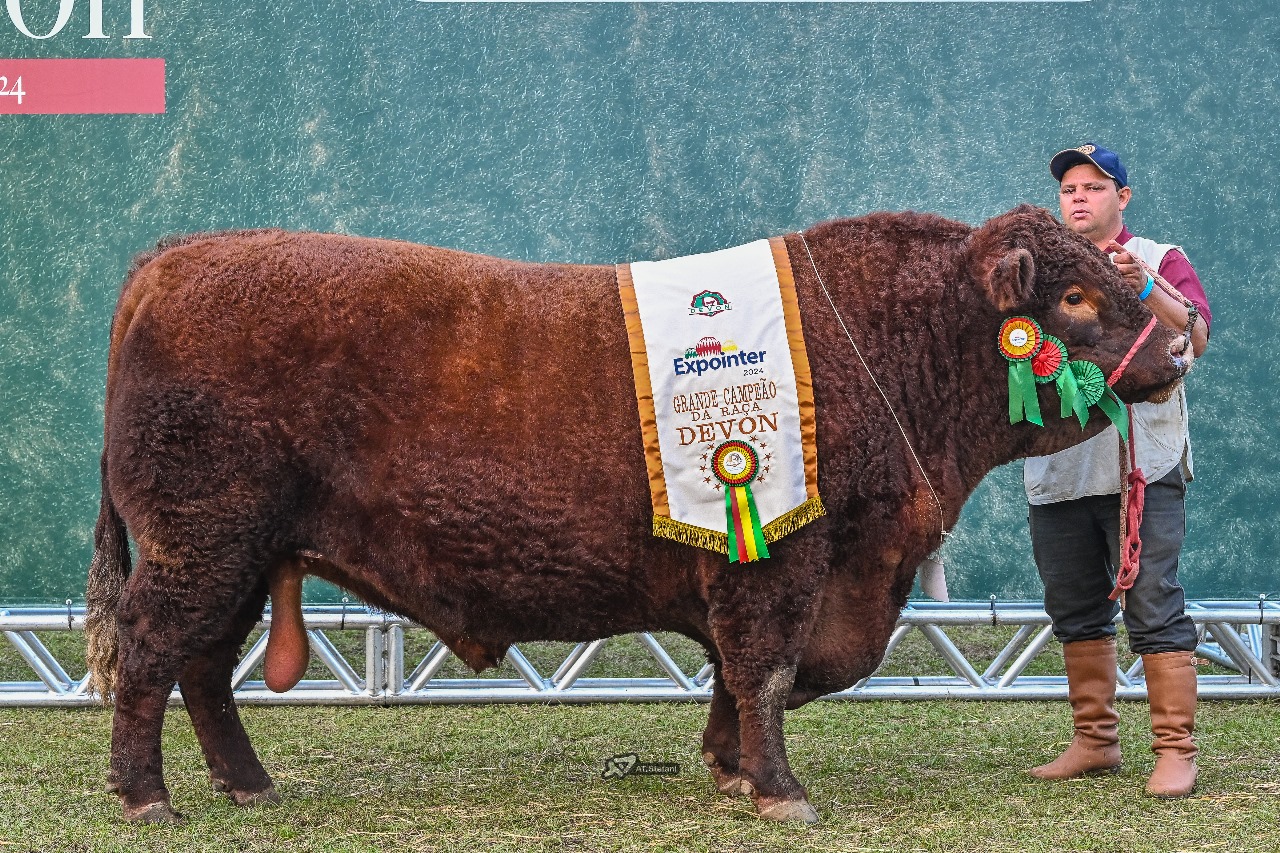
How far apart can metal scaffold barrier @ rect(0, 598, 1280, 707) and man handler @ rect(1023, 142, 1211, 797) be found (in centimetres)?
111

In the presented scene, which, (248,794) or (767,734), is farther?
(248,794)

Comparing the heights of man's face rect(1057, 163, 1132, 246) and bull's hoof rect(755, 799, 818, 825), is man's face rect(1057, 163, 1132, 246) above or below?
above

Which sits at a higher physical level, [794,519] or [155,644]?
[794,519]

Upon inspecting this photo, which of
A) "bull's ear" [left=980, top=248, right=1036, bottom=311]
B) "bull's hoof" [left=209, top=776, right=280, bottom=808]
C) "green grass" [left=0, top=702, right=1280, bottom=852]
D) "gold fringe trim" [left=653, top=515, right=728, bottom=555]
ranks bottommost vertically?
"green grass" [left=0, top=702, right=1280, bottom=852]

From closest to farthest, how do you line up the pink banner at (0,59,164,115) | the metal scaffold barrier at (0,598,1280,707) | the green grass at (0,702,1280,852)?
1. the green grass at (0,702,1280,852)
2. the metal scaffold barrier at (0,598,1280,707)
3. the pink banner at (0,59,164,115)

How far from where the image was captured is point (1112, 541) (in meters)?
4.39

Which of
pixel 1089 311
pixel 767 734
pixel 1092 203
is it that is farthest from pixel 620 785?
pixel 1092 203

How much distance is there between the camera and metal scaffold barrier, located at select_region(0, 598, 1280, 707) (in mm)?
5629

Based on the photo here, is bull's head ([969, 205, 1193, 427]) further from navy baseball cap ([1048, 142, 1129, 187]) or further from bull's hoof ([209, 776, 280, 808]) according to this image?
bull's hoof ([209, 776, 280, 808])

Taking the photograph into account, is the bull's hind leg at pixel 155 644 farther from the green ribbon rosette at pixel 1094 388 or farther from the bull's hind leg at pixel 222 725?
the green ribbon rosette at pixel 1094 388

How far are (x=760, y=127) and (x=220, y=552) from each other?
319 cm

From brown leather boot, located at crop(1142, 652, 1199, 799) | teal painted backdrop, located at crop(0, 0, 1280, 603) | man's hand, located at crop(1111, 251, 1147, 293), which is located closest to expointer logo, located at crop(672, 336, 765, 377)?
man's hand, located at crop(1111, 251, 1147, 293)

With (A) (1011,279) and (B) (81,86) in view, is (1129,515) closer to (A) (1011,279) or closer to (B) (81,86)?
(A) (1011,279)

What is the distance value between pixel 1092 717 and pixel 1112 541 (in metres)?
0.59
